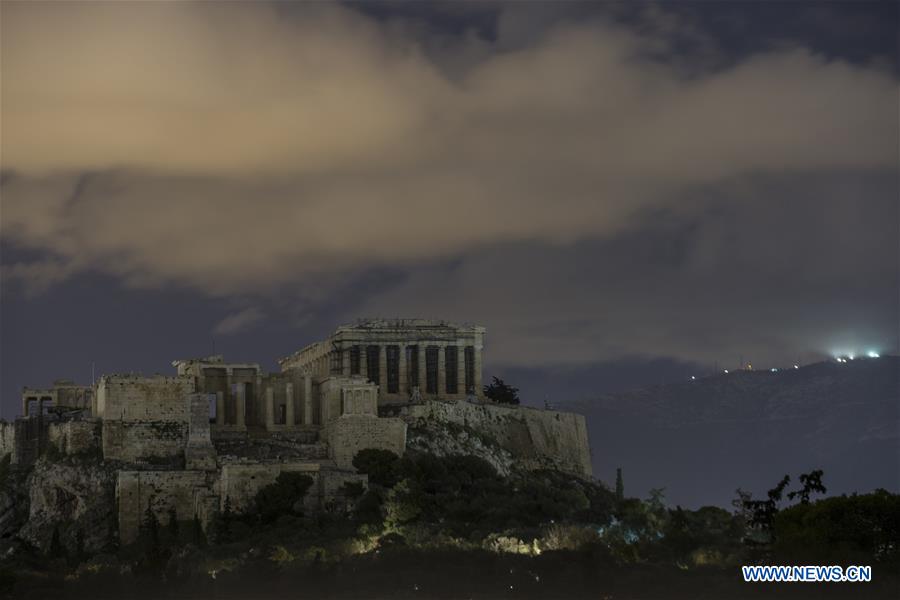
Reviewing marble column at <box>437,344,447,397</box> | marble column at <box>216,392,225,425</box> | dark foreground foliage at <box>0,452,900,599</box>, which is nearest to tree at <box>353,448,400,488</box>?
dark foreground foliage at <box>0,452,900,599</box>

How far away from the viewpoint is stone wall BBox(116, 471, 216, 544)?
345 ft

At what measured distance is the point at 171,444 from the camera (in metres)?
112

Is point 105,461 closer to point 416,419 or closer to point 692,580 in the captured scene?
point 416,419

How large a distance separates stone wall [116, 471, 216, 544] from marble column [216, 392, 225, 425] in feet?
37.8

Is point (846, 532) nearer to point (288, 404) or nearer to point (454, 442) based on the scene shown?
point (454, 442)

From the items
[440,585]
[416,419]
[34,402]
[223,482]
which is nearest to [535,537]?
[440,585]

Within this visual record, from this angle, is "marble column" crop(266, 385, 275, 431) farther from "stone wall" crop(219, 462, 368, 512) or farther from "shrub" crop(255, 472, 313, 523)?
"shrub" crop(255, 472, 313, 523)

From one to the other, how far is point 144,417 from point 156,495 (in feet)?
24.7

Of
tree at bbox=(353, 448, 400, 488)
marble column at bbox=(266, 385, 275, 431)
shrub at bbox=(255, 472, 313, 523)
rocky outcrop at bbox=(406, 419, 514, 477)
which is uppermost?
marble column at bbox=(266, 385, 275, 431)

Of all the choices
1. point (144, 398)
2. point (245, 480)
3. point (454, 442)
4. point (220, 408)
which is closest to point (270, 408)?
point (220, 408)

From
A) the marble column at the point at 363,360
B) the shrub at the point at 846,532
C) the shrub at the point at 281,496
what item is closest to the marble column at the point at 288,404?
the marble column at the point at 363,360

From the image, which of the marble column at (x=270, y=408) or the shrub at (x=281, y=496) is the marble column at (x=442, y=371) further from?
the shrub at (x=281, y=496)

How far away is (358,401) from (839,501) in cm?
3135

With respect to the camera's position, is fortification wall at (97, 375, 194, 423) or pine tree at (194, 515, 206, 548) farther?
fortification wall at (97, 375, 194, 423)
